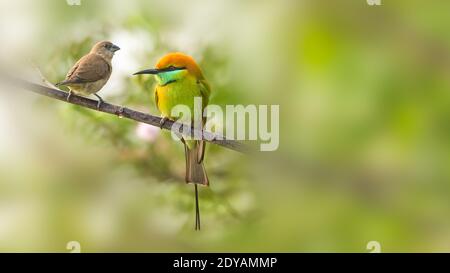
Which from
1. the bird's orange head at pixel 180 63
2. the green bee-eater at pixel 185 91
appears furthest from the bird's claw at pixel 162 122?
the bird's orange head at pixel 180 63

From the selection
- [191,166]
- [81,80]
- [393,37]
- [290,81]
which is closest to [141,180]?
[191,166]

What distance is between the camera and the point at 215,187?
128 cm

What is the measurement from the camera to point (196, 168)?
4.12 ft

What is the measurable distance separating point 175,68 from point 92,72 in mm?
178

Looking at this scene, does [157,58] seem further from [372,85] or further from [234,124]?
[372,85]

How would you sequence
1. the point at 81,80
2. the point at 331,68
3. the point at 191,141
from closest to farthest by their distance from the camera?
the point at 331,68 < the point at 81,80 < the point at 191,141

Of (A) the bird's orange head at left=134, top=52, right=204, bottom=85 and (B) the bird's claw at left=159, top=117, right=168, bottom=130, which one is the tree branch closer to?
(B) the bird's claw at left=159, top=117, right=168, bottom=130

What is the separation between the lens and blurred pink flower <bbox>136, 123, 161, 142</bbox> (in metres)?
1.30

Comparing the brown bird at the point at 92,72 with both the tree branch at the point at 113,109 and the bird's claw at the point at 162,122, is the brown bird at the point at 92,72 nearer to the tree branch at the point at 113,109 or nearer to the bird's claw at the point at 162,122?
the tree branch at the point at 113,109

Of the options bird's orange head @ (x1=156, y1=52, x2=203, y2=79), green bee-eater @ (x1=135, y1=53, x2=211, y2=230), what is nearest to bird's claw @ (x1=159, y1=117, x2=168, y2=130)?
green bee-eater @ (x1=135, y1=53, x2=211, y2=230)

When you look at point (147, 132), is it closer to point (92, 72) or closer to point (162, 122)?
point (162, 122)

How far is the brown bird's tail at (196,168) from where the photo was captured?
1.24 metres

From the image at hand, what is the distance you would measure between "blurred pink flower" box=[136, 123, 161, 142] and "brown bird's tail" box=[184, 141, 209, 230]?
81 millimetres
